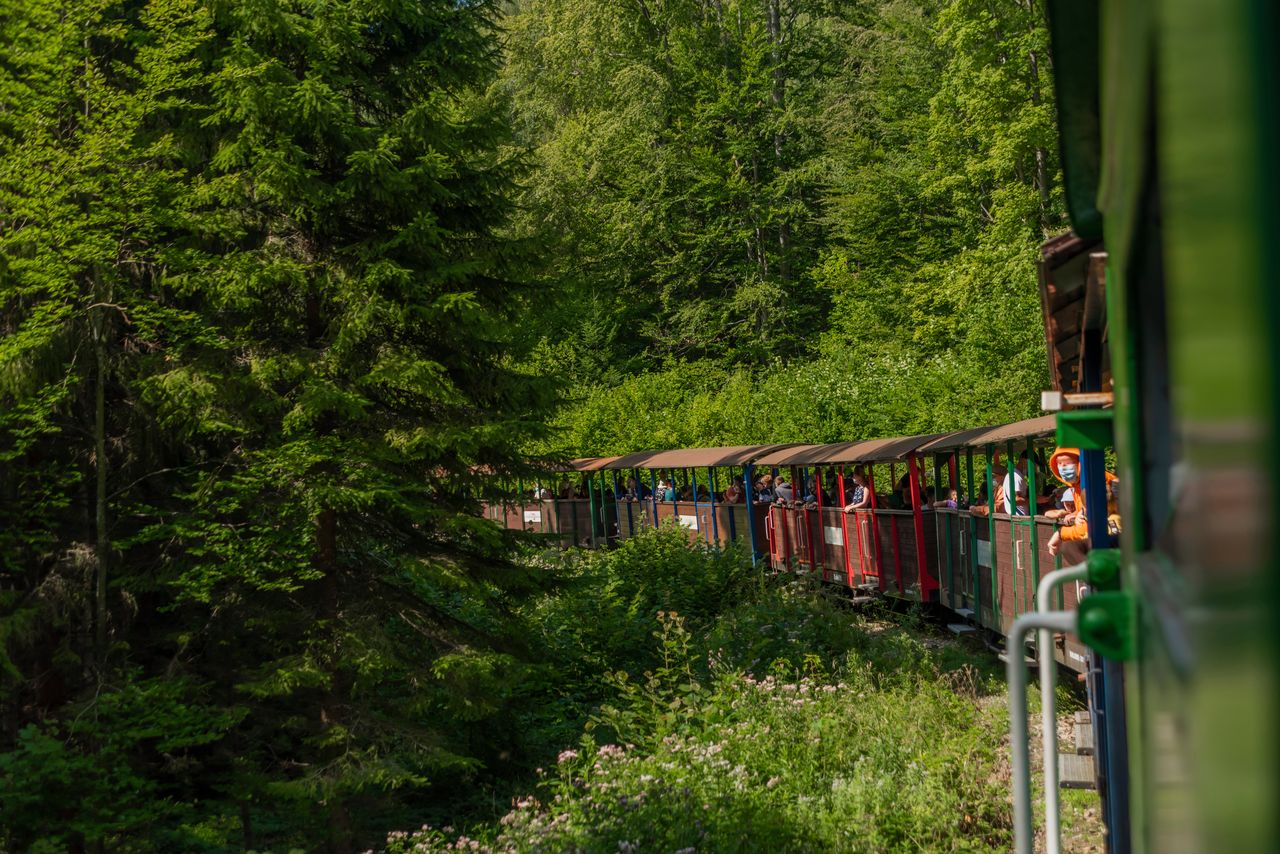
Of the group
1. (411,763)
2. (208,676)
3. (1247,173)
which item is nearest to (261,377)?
(208,676)

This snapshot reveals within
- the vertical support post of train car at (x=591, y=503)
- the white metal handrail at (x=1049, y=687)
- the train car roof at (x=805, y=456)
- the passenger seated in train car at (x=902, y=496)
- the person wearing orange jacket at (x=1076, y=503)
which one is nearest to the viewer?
the white metal handrail at (x=1049, y=687)

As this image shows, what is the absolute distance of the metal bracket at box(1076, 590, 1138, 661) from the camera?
2.34m

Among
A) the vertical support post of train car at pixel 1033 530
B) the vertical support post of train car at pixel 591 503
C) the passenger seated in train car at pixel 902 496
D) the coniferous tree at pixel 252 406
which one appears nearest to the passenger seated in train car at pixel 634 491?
the vertical support post of train car at pixel 591 503

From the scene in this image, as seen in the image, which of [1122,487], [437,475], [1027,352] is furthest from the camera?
[1027,352]

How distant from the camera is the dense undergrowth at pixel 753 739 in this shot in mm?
8766

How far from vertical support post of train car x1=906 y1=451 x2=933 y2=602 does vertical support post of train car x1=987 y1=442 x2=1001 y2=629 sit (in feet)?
10.8

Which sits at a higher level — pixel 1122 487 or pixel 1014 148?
pixel 1014 148

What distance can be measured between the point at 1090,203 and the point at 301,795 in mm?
Answer: 9542

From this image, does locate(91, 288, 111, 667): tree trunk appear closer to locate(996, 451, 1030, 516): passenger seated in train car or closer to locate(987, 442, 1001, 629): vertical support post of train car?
locate(996, 451, 1030, 516): passenger seated in train car

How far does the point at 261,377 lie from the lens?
37.8 ft

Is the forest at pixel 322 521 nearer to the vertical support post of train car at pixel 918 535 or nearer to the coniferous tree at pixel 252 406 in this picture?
the coniferous tree at pixel 252 406

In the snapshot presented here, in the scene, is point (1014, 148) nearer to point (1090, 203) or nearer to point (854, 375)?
point (854, 375)

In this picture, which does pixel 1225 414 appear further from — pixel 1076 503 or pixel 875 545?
pixel 875 545

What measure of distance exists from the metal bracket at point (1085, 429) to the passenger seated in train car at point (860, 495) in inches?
608
